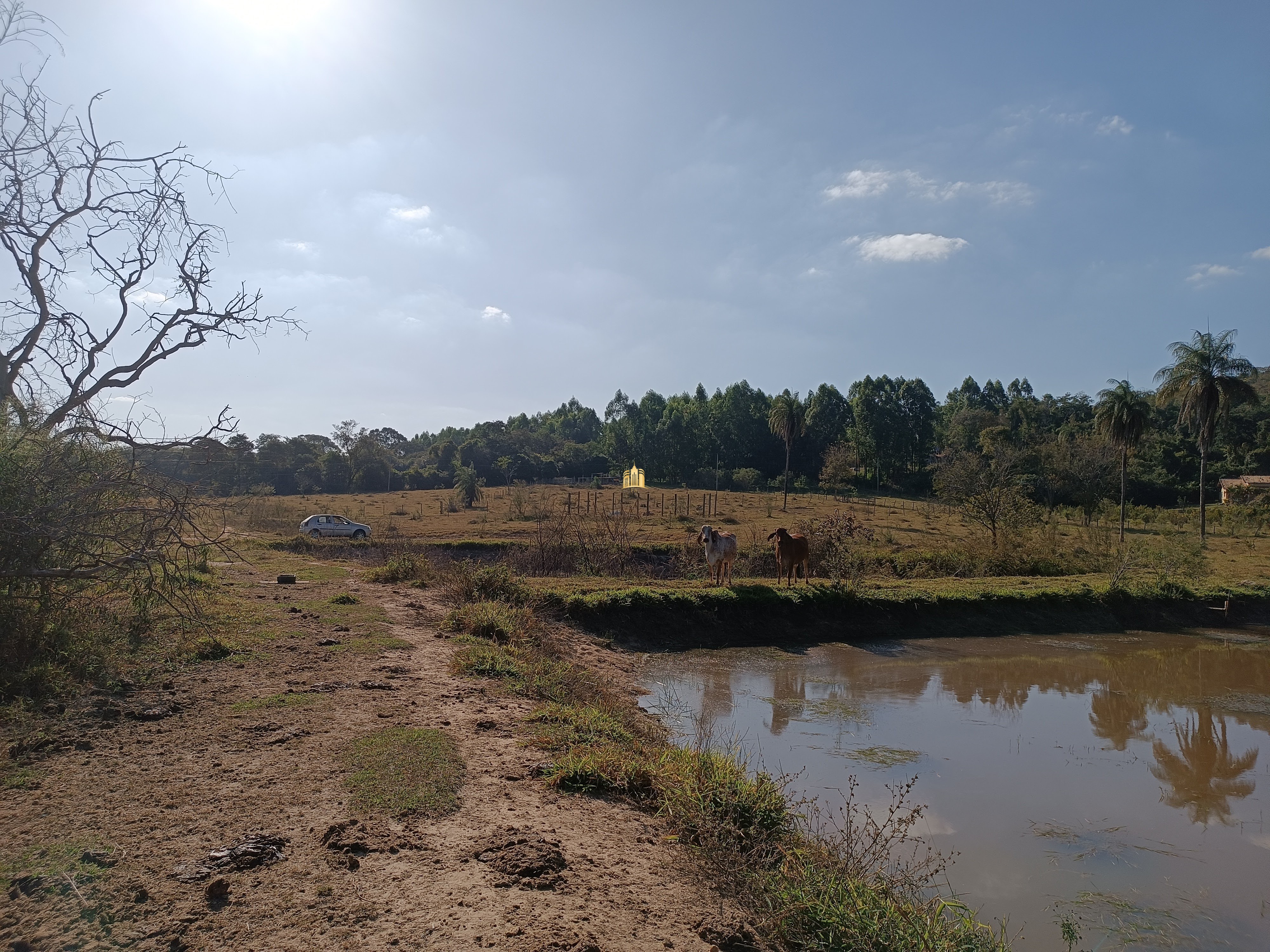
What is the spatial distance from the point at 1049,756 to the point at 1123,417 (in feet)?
108

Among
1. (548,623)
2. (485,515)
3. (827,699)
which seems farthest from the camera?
(485,515)

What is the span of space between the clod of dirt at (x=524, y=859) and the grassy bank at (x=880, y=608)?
954 centimetres

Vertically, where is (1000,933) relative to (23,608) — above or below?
below

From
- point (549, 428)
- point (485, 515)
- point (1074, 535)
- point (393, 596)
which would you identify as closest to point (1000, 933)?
point (393, 596)

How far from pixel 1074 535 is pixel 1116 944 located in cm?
2666

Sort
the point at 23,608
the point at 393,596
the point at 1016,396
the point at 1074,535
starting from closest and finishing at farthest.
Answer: the point at 23,608 < the point at 393,596 < the point at 1074,535 < the point at 1016,396

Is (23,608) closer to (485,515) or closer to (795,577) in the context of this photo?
(795,577)

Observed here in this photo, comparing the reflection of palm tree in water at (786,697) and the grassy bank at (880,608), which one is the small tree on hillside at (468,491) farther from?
the reflection of palm tree in water at (786,697)

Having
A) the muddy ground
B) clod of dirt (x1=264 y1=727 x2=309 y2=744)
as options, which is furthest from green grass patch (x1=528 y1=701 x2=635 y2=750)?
clod of dirt (x1=264 y1=727 x2=309 y2=744)

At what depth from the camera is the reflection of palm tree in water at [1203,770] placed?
7.57 metres

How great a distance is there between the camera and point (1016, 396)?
102 meters

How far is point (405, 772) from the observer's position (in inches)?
212

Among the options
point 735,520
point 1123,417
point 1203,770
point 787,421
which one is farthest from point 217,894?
point 787,421

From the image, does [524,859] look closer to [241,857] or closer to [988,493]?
[241,857]
